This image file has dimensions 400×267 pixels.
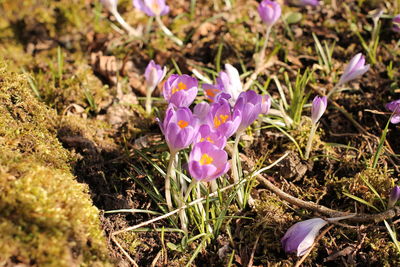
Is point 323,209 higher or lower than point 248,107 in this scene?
lower

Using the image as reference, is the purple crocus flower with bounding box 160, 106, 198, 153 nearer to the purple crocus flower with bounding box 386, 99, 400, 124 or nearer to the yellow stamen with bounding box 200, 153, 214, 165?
Answer: the yellow stamen with bounding box 200, 153, 214, 165

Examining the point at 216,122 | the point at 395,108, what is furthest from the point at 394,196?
the point at 216,122

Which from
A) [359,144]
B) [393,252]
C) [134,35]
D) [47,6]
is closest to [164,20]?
[134,35]

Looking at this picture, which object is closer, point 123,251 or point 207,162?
point 207,162

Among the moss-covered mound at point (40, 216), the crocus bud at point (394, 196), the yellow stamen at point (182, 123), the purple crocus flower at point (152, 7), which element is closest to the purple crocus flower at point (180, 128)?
the yellow stamen at point (182, 123)

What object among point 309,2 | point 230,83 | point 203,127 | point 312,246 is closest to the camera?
point 203,127

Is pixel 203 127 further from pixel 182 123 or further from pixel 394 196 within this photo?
pixel 394 196

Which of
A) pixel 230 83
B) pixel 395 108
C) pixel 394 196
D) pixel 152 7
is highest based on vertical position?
pixel 152 7

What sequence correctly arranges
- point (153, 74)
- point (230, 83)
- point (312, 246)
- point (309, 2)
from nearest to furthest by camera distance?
point (312, 246), point (230, 83), point (153, 74), point (309, 2)
